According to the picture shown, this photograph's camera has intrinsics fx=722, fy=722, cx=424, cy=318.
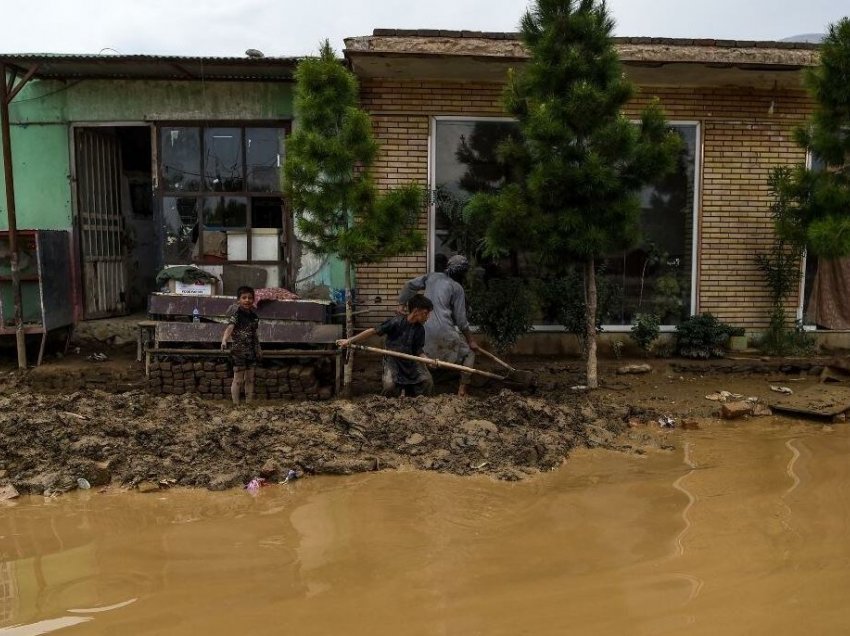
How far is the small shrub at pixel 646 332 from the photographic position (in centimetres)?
918

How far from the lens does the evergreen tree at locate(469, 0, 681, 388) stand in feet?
23.5

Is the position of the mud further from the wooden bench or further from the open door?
the open door

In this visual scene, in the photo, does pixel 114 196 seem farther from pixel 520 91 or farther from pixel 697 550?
pixel 697 550

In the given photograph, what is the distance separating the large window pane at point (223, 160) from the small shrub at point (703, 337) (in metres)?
6.14

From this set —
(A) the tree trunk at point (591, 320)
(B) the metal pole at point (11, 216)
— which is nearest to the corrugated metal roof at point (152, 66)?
(B) the metal pole at point (11, 216)

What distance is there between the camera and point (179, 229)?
9750 millimetres

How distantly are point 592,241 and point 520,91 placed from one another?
1.73 m

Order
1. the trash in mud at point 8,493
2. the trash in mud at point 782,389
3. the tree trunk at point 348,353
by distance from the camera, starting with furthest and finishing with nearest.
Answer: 1. the trash in mud at point 782,389
2. the tree trunk at point 348,353
3. the trash in mud at point 8,493

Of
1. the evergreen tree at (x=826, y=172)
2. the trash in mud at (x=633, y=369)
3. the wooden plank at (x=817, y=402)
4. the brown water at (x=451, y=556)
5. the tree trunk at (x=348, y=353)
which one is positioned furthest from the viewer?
the trash in mud at (x=633, y=369)

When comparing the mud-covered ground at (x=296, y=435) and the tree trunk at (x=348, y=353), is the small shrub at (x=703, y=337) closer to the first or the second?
the mud-covered ground at (x=296, y=435)

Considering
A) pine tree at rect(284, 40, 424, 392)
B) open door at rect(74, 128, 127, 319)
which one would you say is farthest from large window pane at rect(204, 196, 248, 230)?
pine tree at rect(284, 40, 424, 392)

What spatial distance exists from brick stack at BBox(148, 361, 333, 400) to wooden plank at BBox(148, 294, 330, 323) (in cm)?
60

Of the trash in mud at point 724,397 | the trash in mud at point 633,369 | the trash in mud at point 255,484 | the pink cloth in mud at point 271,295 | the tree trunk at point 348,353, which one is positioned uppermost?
the pink cloth in mud at point 271,295

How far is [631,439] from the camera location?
6398 mm
